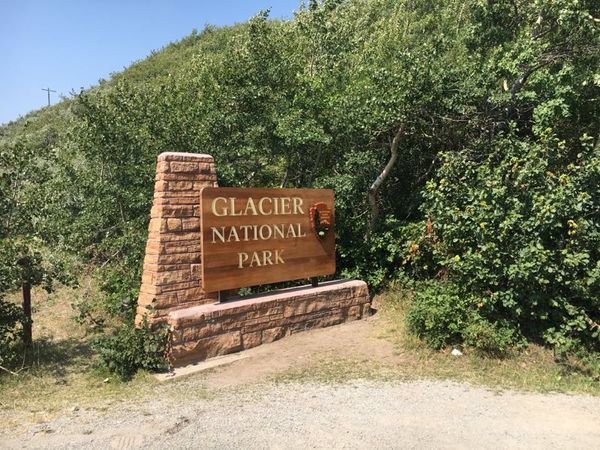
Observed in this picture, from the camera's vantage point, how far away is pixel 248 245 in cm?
660

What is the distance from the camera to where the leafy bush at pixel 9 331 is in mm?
5703

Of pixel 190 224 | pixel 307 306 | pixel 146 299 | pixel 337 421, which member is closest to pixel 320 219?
pixel 307 306

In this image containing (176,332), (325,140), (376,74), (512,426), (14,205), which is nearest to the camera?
(512,426)

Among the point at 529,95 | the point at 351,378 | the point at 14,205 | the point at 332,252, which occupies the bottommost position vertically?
the point at 351,378

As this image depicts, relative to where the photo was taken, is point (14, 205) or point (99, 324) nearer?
point (14, 205)

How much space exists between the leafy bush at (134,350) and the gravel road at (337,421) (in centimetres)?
87

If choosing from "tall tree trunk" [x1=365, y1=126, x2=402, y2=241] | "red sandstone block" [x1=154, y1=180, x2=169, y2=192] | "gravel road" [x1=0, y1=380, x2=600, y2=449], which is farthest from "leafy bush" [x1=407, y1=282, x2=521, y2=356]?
"red sandstone block" [x1=154, y1=180, x2=169, y2=192]

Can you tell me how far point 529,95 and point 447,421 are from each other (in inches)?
239

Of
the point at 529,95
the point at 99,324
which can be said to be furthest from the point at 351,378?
the point at 529,95

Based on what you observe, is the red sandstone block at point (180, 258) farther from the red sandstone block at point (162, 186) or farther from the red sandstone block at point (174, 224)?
the red sandstone block at point (162, 186)

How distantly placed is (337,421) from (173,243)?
306 centimetres

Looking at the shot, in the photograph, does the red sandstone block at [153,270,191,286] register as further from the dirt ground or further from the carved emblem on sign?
the carved emblem on sign

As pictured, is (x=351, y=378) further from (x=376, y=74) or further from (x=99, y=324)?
(x=376, y=74)

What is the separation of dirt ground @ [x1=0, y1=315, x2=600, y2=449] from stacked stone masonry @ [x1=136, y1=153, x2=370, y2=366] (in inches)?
18.0
